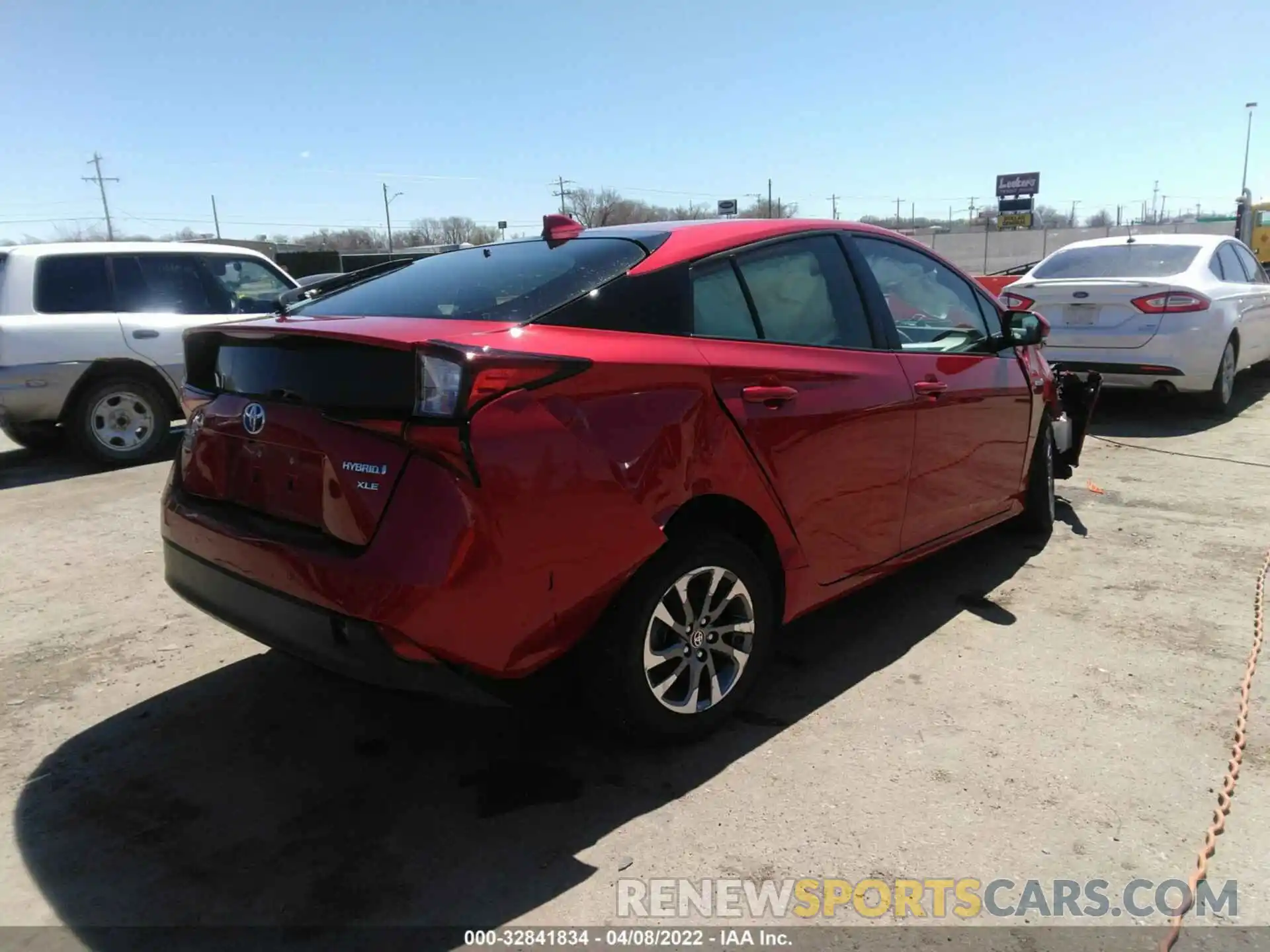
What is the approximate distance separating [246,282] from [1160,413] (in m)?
8.82

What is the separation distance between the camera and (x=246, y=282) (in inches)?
331

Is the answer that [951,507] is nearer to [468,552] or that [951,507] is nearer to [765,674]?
[765,674]

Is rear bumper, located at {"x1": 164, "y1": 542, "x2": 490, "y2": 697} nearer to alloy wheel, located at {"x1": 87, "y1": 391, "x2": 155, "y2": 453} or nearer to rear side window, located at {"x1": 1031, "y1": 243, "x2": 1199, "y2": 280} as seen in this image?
alloy wheel, located at {"x1": 87, "y1": 391, "x2": 155, "y2": 453}

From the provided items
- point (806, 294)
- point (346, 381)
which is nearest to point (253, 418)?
point (346, 381)

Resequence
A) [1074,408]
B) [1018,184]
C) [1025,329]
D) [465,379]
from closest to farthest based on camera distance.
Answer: [465,379] < [1025,329] < [1074,408] < [1018,184]

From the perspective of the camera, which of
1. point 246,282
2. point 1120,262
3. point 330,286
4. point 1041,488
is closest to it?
point 330,286

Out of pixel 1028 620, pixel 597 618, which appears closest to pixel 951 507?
pixel 1028 620

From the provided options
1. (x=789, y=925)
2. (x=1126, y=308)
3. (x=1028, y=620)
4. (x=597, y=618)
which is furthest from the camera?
(x=1126, y=308)

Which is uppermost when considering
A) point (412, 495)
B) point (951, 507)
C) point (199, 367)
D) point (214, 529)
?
point (199, 367)

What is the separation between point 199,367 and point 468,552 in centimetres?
145

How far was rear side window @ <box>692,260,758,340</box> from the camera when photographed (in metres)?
2.96

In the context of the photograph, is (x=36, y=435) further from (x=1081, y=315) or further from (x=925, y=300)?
(x=1081, y=315)

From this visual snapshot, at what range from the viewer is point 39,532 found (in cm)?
556

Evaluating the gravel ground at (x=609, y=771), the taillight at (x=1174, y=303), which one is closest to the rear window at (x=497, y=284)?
the gravel ground at (x=609, y=771)
